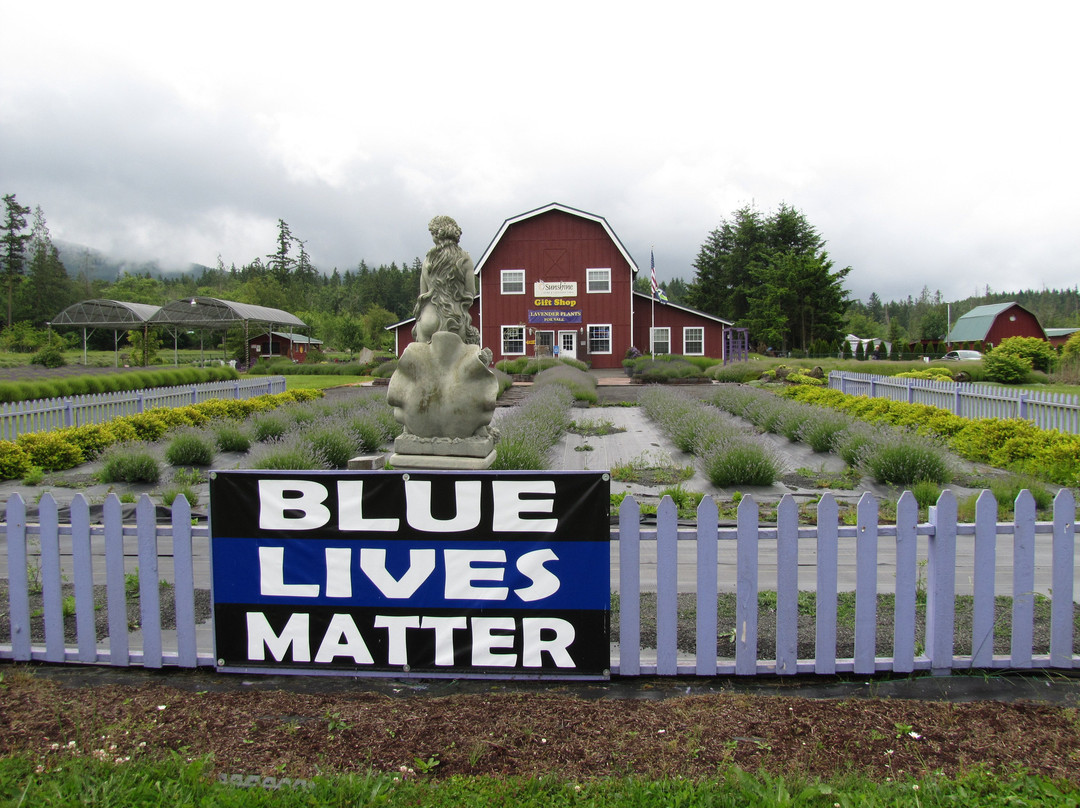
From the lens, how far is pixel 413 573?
365 centimetres

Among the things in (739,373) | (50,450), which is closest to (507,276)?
(739,373)

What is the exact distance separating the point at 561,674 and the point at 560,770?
814 millimetres

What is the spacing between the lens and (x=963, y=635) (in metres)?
3.98

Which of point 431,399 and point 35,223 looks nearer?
point 431,399

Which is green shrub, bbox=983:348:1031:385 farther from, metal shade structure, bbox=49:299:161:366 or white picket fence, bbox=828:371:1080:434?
metal shade structure, bbox=49:299:161:366

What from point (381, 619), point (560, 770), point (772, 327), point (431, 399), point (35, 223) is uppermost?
point (35, 223)

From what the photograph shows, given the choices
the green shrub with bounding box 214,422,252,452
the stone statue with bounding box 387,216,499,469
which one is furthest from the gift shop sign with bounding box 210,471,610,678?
the green shrub with bounding box 214,422,252,452

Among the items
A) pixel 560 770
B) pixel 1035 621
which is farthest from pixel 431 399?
pixel 1035 621

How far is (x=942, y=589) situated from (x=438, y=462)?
4416 mm

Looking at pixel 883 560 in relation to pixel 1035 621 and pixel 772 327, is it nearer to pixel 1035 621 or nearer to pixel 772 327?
pixel 1035 621

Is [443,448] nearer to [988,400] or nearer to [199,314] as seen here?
[988,400]

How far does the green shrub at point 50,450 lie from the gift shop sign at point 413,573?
847 cm

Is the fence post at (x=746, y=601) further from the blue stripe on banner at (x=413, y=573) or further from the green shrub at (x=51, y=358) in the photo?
the green shrub at (x=51, y=358)

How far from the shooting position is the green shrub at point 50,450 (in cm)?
1006
